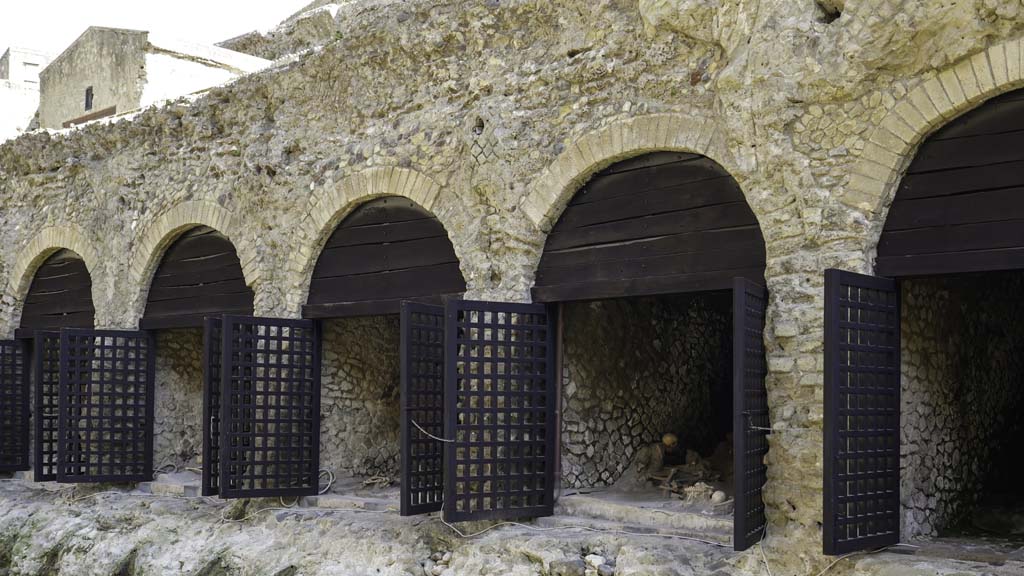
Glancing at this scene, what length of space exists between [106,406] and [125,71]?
20.5 feet

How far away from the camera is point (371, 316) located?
9.32 meters

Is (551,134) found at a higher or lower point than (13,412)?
higher

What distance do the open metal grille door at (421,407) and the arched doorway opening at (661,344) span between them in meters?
0.88

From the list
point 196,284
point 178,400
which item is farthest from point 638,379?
point 178,400

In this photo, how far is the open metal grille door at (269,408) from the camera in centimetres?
855

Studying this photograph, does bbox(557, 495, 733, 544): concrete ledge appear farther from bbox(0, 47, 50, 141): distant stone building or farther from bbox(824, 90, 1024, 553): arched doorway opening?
bbox(0, 47, 50, 141): distant stone building

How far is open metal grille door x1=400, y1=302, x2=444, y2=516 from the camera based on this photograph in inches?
287

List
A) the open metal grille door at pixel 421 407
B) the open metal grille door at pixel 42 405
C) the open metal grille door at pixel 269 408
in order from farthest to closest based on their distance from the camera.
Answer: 1. the open metal grille door at pixel 42 405
2. the open metal grille door at pixel 269 408
3. the open metal grille door at pixel 421 407

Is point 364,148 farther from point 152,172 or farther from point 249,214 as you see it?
point 152,172

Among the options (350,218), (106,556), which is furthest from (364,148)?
(106,556)

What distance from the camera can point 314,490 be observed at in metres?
8.88

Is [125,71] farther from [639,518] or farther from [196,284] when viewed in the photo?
[639,518]

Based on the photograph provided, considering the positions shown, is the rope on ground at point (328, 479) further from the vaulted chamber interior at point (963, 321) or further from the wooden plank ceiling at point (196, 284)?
the vaulted chamber interior at point (963, 321)

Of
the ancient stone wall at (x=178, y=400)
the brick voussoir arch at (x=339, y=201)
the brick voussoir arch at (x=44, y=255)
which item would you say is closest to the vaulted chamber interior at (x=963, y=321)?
the brick voussoir arch at (x=339, y=201)
